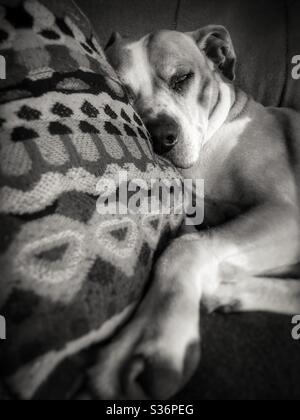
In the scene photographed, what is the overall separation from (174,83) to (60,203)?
765 millimetres

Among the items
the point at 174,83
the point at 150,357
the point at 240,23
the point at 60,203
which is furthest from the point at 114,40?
the point at 150,357

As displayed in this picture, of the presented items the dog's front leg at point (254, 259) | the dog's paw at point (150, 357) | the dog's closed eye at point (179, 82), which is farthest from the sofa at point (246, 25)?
the dog's paw at point (150, 357)

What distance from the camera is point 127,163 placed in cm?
67

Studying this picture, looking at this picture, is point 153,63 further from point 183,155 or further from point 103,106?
point 103,106

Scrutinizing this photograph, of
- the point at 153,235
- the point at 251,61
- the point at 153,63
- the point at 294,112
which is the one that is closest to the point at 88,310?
the point at 153,235

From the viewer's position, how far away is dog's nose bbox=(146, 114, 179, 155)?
986 millimetres

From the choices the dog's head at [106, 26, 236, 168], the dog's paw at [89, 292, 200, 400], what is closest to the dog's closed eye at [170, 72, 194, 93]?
the dog's head at [106, 26, 236, 168]

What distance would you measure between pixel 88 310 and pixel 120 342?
0.30 ft

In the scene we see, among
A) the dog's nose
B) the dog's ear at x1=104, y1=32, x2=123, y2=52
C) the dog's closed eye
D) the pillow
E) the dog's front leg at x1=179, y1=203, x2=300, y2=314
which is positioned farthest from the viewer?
the dog's ear at x1=104, y1=32, x2=123, y2=52

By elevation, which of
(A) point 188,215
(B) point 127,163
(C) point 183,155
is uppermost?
(B) point 127,163

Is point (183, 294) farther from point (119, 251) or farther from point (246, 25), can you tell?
point (246, 25)

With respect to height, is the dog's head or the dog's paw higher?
the dog's head

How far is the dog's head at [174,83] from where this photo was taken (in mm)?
1029

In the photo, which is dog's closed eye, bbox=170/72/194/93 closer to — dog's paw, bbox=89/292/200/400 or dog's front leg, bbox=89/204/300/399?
dog's front leg, bbox=89/204/300/399
